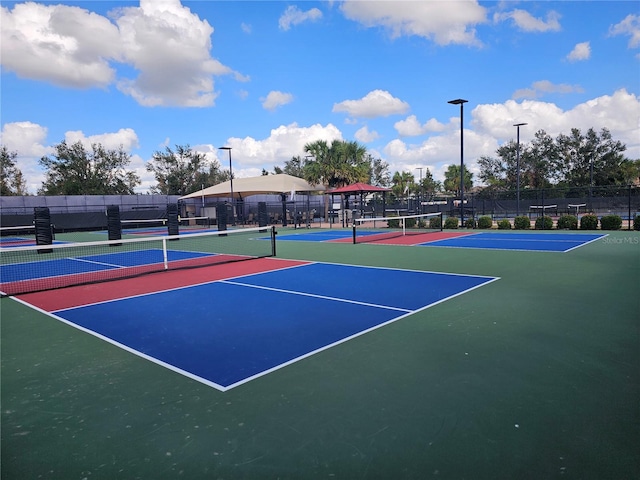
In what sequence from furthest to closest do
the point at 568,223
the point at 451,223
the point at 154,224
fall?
1. the point at 154,224
2. the point at 451,223
3. the point at 568,223

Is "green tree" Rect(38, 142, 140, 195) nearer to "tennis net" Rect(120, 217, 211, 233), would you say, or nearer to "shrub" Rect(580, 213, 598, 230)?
"tennis net" Rect(120, 217, 211, 233)

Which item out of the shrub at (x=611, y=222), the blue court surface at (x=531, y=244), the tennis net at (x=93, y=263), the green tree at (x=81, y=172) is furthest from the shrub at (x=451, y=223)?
the green tree at (x=81, y=172)

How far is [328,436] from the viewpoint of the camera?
10.4 ft

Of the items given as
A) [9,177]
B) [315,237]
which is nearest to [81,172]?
[9,177]

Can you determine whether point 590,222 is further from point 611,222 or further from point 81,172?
point 81,172

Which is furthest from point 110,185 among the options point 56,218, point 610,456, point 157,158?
point 610,456

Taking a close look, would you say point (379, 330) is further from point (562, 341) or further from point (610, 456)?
point (610, 456)

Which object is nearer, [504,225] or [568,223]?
[568,223]

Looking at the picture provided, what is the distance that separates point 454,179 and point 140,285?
73361mm

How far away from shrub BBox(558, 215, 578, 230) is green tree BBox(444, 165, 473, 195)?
53116mm

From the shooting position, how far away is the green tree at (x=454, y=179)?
7561 centimetres

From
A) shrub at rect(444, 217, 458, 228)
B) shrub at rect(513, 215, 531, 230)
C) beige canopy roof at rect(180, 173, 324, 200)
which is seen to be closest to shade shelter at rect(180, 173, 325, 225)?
beige canopy roof at rect(180, 173, 324, 200)

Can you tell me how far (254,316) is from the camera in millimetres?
6648

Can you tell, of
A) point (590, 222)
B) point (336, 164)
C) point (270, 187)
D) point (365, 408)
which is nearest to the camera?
point (365, 408)
